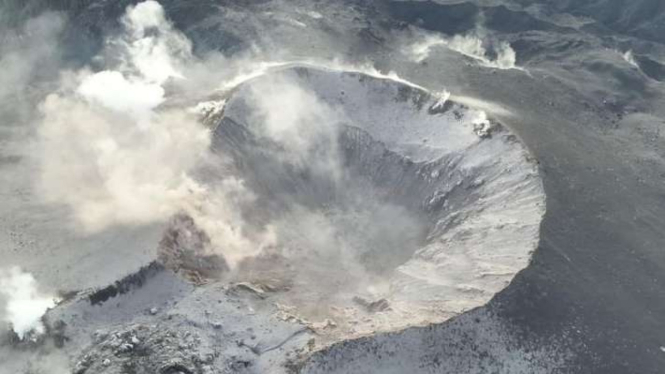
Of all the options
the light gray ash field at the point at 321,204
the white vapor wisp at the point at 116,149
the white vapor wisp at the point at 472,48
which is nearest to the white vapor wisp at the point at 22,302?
the light gray ash field at the point at 321,204

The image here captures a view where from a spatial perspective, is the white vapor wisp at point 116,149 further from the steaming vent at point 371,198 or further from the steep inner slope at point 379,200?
the steep inner slope at point 379,200

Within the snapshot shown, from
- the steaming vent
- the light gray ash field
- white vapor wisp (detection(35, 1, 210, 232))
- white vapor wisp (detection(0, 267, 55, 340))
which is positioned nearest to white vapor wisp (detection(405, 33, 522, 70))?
the light gray ash field

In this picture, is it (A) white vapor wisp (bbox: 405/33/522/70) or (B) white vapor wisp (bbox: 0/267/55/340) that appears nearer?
(B) white vapor wisp (bbox: 0/267/55/340)

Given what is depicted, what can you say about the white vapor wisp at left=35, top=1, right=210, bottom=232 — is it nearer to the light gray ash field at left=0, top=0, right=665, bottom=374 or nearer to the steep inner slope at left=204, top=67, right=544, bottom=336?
the light gray ash field at left=0, top=0, right=665, bottom=374

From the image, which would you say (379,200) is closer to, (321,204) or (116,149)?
(321,204)

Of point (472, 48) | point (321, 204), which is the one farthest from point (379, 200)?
point (472, 48)

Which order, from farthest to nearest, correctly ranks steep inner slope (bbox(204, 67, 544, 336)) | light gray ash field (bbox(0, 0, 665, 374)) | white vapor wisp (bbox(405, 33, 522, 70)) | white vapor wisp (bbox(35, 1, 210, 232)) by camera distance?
white vapor wisp (bbox(405, 33, 522, 70)) < white vapor wisp (bbox(35, 1, 210, 232)) < steep inner slope (bbox(204, 67, 544, 336)) < light gray ash field (bbox(0, 0, 665, 374))

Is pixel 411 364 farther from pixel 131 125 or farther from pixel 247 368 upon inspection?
pixel 131 125

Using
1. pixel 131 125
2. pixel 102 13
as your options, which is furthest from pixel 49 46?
pixel 131 125
